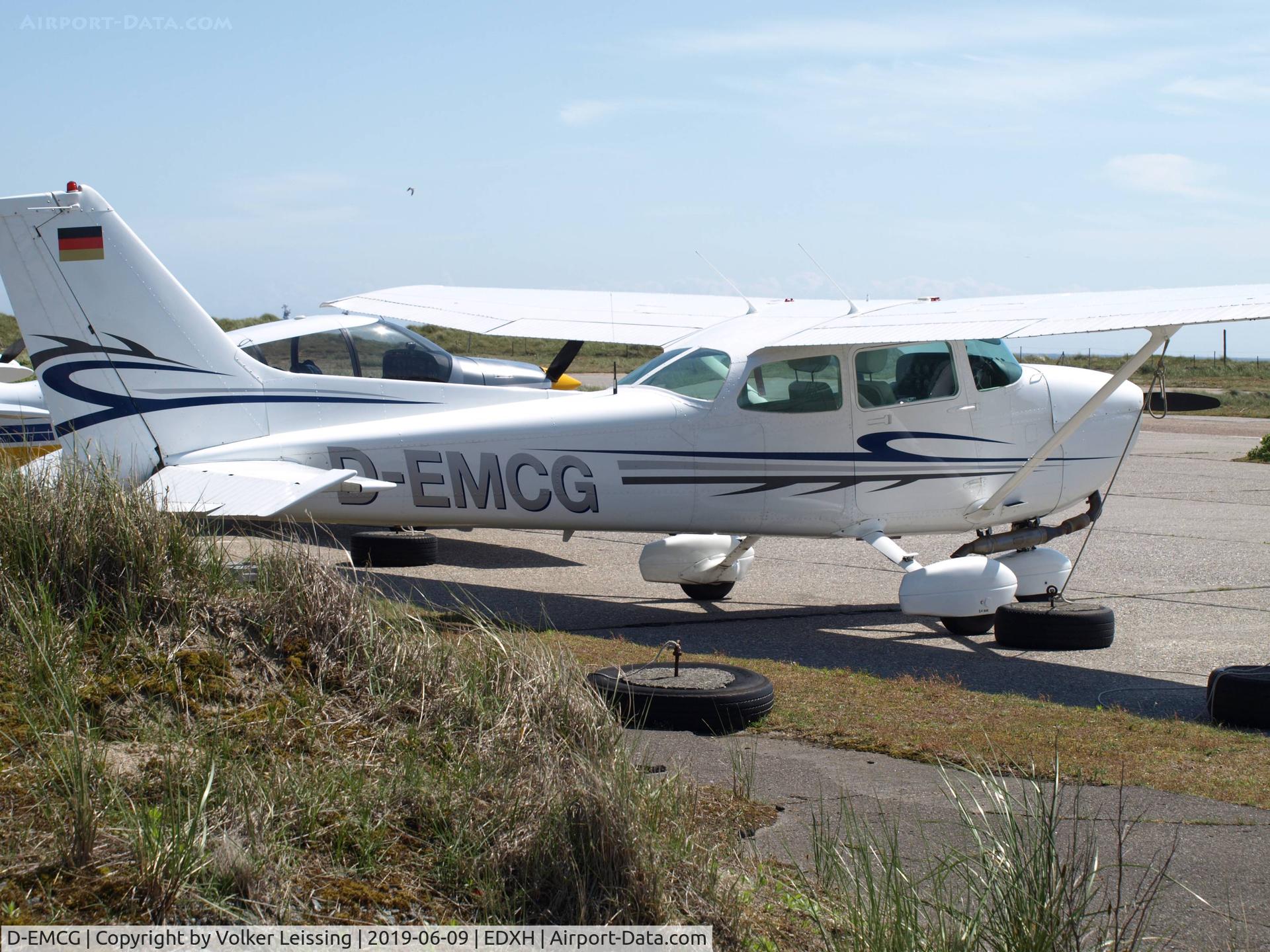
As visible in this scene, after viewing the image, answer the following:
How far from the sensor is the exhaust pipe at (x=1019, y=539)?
9.80 meters

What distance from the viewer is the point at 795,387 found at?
930 centimetres

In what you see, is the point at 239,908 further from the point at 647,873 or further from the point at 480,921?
the point at 647,873

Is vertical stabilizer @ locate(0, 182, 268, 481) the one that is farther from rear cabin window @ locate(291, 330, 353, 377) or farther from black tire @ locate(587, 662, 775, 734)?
black tire @ locate(587, 662, 775, 734)

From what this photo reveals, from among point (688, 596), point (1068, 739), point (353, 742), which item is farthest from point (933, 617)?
point (353, 742)

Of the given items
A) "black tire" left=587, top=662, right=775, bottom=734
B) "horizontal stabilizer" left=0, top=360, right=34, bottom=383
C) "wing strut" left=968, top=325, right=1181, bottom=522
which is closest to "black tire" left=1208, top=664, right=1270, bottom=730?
"black tire" left=587, top=662, right=775, bottom=734

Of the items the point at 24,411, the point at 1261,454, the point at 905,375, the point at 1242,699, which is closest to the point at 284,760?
the point at 1242,699

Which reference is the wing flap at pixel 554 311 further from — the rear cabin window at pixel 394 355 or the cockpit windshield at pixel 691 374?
the cockpit windshield at pixel 691 374

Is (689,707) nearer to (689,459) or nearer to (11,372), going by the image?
(689,459)

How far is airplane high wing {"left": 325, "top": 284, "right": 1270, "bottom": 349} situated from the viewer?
8.73 meters

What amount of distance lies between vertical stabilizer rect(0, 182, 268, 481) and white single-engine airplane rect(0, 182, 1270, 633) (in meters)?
0.02

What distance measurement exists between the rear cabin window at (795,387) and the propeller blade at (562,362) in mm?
4743

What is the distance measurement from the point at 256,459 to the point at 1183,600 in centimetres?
782

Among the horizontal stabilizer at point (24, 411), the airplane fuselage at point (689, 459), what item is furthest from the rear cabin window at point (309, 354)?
the horizontal stabilizer at point (24, 411)

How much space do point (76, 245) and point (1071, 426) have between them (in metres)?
7.86
